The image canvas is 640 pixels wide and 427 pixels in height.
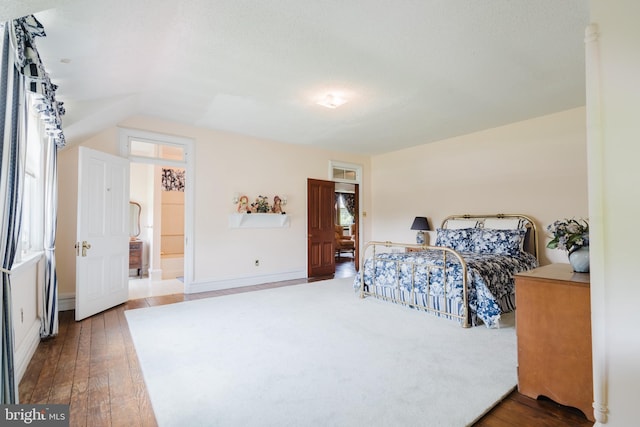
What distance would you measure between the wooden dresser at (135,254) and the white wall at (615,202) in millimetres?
7074

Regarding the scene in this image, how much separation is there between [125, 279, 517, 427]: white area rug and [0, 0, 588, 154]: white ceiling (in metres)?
2.25

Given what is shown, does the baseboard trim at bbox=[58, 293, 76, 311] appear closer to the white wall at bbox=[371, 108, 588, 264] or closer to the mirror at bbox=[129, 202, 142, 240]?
the mirror at bbox=[129, 202, 142, 240]

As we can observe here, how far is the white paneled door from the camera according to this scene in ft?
12.0

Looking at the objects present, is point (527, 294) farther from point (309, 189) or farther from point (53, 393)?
point (309, 189)

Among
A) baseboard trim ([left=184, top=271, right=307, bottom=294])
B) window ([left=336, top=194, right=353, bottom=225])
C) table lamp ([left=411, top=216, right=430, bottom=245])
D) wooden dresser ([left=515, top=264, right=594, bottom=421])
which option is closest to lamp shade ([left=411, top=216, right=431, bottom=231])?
table lamp ([left=411, top=216, right=430, bottom=245])

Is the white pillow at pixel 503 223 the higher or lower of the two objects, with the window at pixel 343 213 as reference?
lower

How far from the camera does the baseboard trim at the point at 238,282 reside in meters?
5.02

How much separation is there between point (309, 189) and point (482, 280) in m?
3.80

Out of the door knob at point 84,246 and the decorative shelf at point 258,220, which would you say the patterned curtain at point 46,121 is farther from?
the decorative shelf at point 258,220

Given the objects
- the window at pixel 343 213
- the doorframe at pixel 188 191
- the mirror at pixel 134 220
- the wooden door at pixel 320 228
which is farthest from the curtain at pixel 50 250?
the window at pixel 343 213

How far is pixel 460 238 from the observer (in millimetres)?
5086

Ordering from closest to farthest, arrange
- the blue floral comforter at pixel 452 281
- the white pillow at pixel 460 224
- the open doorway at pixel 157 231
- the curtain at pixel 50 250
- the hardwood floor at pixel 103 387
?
the hardwood floor at pixel 103 387
the curtain at pixel 50 250
the blue floral comforter at pixel 452 281
the white pillow at pixel 460 224
the open doorway at pixel 157 231

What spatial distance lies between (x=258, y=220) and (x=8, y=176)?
4.30 metres

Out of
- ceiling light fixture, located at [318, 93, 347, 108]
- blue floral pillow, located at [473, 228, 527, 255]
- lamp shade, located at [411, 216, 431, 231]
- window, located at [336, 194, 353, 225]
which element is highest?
ceiling light fixture, located at [318, 93, 347, 108]
